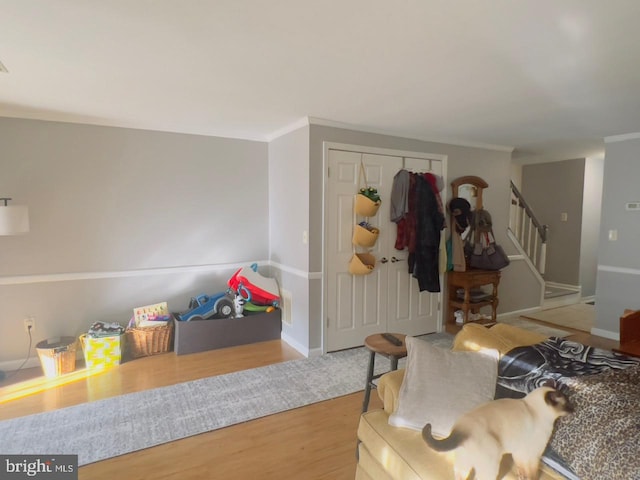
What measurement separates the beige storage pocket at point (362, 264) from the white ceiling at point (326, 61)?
1.30 metres

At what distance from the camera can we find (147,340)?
342cm

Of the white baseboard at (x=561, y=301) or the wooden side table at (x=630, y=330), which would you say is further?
the white baseboard at (x=561, y=301)

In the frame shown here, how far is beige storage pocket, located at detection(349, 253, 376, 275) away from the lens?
3430mm

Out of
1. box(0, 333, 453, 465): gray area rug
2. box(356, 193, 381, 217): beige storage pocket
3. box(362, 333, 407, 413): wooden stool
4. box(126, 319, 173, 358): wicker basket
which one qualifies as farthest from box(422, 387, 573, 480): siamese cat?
box(126, 319, 173, 358): wicker basket

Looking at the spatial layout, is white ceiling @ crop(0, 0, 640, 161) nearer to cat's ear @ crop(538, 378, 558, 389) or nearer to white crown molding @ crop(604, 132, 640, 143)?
white crown molding @ crop(604, 132, 640, 143)

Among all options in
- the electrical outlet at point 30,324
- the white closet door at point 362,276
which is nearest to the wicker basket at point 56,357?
the electrical outlet at point 30,324

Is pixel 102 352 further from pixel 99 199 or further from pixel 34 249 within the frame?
pixel 99 199

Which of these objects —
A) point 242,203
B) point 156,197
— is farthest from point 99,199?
point 242,203

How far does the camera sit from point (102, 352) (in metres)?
3.18

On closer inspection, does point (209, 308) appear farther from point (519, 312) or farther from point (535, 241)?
point (535, 241)

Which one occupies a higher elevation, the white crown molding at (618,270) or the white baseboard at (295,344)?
the white crown molding at (618,270)

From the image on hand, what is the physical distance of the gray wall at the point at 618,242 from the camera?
383 cm

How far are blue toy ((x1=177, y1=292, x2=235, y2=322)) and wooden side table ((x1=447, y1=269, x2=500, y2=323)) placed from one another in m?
2.54

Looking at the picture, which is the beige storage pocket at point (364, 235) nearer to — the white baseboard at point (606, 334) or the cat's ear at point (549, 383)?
the cat's ear at point (549, 383)
